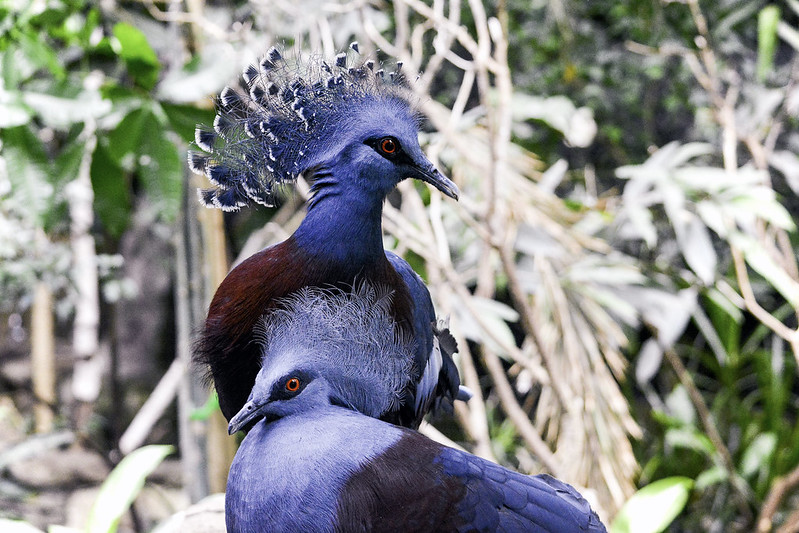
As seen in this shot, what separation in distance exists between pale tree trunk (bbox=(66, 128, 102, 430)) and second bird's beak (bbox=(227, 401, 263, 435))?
1.80m

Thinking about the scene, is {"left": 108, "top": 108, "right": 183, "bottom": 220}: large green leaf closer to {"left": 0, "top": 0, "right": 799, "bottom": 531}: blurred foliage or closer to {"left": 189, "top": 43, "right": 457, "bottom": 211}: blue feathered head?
{"left": 0, "top": 0, "right": 799, "bottom": 531}: blurred foliage

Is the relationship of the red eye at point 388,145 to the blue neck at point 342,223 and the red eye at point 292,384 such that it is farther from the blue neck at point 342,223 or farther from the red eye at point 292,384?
the red eye at point 292,384

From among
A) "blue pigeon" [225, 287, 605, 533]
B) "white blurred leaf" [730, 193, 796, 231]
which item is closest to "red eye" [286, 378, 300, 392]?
"blue pigeon" [225, 287, 605, 533]

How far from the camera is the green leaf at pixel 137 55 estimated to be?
176cm

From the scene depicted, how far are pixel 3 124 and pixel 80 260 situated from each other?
98cm

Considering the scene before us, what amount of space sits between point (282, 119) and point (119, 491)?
2.78 feet

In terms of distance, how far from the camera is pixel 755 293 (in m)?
3.57

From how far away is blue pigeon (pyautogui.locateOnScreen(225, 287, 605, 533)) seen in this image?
83 cm

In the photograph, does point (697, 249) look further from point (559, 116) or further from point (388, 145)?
point (388, 145)

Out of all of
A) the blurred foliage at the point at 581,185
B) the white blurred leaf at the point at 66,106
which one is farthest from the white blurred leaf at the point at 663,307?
the white blurred leaf at the point at 66,106

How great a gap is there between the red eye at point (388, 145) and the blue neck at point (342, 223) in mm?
67

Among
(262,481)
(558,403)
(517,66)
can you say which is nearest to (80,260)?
(558,403)

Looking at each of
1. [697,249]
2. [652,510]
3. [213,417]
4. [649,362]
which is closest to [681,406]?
[649,362]

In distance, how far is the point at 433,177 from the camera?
109 cm
